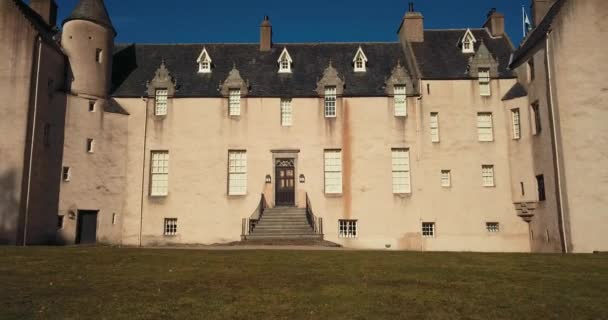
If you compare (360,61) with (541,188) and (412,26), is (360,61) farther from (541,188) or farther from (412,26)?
(541,188)

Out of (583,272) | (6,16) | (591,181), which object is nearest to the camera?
(583,272)

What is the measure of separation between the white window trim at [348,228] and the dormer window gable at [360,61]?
10.1 meters

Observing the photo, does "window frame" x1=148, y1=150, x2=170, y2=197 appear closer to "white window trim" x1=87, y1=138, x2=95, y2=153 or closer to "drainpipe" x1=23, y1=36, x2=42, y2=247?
"white window trim" x1=87, y1=138, x2=95, y2=153

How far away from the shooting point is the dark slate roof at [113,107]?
3198 cm

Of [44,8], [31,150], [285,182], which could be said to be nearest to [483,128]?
[285,182]

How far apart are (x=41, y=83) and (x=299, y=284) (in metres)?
22.0

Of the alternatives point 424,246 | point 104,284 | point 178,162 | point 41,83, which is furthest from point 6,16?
point 424,246

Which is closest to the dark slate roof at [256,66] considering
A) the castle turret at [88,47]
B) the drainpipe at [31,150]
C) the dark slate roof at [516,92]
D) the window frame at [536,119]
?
the castle turret at [88,47]

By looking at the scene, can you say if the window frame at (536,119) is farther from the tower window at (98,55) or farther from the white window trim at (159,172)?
the tower window at (98,55)

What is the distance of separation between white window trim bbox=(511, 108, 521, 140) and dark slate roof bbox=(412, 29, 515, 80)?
250 cm

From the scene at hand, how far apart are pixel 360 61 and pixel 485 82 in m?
8.03

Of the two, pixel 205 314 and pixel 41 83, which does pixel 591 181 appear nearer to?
pixel 205 314

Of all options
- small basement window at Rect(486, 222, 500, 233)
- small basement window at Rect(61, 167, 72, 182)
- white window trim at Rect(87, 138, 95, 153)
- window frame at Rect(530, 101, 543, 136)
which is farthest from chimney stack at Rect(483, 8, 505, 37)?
small basement window at Rect(61, 167, 72, 182)

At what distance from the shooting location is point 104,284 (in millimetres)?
12844
